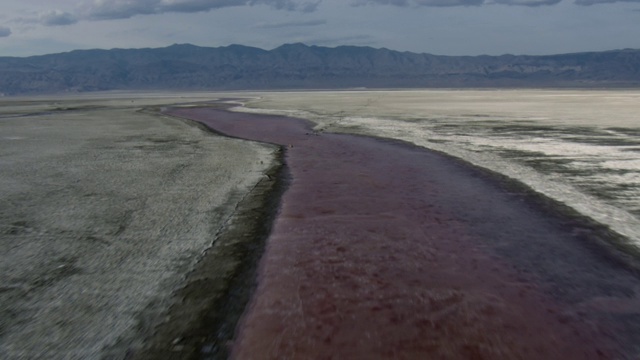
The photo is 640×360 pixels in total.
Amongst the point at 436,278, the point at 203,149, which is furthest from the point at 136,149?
the point at 436,278

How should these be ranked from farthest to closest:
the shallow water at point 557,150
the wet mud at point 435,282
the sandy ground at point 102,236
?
1. the shallow water at point 557,150
2. the sandy ground at point 102,236
3. the wet mud at point 435,282

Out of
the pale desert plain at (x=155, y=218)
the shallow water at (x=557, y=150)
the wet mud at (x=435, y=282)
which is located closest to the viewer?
the wet mud at (x=435, y=282)

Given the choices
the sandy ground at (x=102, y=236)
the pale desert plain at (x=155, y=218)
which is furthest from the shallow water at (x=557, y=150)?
the sandy ground at (x=102, y=236)

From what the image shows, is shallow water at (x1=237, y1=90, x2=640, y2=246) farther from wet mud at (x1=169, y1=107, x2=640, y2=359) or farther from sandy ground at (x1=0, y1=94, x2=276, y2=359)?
sandy ground at (x1=0, y1=94, x2=276, y2=359)

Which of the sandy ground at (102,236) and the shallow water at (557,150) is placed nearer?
the sandy ground at (102,236)

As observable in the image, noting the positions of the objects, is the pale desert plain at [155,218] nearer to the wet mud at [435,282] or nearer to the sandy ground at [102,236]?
the sandy ground at [102,236]

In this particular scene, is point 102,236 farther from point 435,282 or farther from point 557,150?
point 557,150
